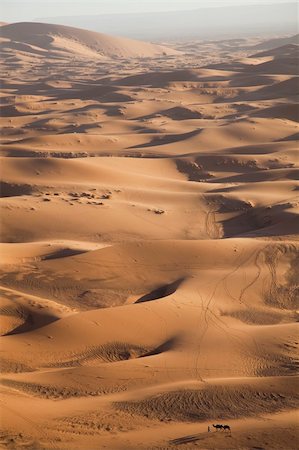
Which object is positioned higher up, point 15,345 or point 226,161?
point 15,345

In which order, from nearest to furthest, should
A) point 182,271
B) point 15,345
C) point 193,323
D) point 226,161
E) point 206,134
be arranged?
point 15,345 < point 193,323 < point 182,271 < point 226,161 < point 206,134

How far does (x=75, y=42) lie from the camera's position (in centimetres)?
10044

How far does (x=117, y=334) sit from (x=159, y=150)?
16671 mm

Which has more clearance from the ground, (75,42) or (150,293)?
(150,293)

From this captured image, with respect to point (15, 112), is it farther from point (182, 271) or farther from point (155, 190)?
point (182, 271)

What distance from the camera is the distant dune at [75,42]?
9531 cm

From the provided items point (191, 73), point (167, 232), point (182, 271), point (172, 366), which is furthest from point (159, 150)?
point (191, 73)

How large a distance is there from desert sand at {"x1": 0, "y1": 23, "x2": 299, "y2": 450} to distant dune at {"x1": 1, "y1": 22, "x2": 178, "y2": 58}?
73048 millimetres

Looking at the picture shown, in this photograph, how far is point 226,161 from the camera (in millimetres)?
22266

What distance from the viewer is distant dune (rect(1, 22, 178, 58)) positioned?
313 ft

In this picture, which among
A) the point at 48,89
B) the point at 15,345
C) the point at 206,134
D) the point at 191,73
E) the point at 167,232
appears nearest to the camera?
the point at 15,345

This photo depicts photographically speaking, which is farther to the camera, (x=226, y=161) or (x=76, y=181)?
(x=226, y=161)

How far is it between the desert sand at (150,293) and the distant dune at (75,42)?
73.0 m

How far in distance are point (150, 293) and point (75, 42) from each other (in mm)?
96051
